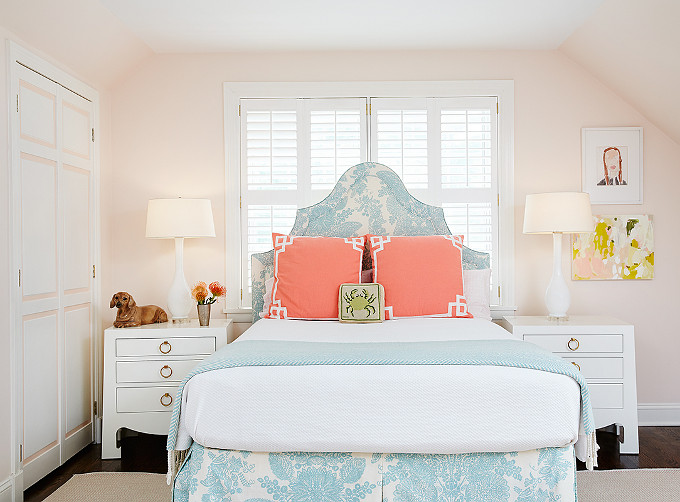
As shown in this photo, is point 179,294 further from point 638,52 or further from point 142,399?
point 638,52

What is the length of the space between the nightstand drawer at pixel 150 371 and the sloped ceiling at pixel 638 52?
3.02 m

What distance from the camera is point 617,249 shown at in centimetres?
378

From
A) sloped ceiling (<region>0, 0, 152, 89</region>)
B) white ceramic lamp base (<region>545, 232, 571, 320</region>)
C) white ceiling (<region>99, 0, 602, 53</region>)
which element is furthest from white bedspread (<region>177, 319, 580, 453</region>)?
white ceiling (<region>99, 0, 602, 53</region>)

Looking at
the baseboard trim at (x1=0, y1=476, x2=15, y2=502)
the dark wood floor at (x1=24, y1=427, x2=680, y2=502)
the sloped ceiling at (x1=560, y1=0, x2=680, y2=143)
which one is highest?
the sloped ceiling at (x1=560, y1=0, x2=680, y2=143)

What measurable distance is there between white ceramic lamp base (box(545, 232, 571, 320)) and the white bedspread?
1457 millimetres

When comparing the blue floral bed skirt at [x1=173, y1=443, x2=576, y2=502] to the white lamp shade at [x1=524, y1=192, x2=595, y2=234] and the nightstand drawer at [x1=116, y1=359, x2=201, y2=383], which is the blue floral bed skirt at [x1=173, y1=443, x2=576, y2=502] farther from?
the white lamp shade at [x1=524, y1=192, x2=595, y2=234]

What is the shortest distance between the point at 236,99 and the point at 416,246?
5.09 feet

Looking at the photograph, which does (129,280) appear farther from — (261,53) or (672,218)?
(672,218)

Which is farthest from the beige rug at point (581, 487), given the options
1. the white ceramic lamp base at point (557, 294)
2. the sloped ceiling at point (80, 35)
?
the sloped ceiling at point (80, 35)

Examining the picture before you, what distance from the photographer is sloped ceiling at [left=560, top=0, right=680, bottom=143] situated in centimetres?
294

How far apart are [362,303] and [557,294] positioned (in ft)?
4.03

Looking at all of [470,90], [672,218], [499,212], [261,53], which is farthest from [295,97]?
[672,218]

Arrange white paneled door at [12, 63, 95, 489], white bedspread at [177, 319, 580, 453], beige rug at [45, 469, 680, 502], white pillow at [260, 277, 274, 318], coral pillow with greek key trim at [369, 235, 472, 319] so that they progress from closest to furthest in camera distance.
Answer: white bedspread at [177, 319, 580, 453]
beige rug at [45, 469, 680, 502]
white paneled door at [12, 63, 95, 489]
coral pillow with greek key trim at [369, 235, 472, 319]
white pillow at [260, 277, 274, 318]

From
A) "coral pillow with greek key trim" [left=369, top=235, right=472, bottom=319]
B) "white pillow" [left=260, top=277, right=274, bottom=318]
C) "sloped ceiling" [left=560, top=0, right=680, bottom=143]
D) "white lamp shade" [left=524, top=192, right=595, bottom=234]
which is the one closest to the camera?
"sloped ceiling" [left=560, top=0, right=680, bottom=143]
